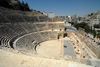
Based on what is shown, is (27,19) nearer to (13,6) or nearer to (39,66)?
(13,6)

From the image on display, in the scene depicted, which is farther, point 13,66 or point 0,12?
point 0,12

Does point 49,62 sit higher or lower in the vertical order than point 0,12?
lower

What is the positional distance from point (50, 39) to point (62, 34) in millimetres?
4134

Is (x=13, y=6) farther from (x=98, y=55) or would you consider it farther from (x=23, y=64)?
(x=98, y=55)

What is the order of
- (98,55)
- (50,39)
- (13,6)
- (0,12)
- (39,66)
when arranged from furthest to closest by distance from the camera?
(13,6)
(50,39)
(0,12)
(98,55)
(39,66)

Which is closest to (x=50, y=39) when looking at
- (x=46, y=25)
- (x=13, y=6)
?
(x=46, y=25)

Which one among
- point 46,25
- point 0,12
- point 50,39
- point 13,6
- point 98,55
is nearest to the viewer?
point 98,55

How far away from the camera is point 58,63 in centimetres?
456

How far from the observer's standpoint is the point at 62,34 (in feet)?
65.3

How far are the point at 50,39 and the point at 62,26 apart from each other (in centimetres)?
750

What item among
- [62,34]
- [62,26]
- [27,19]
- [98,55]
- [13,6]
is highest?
[13,6]

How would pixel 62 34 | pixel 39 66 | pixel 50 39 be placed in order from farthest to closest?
pixel 62 34, pixel 50 39, pixel 39 66

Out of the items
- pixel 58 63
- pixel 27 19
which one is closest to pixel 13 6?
pixel 27 19

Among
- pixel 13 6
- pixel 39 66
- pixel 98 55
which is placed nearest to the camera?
pixel 39 66
